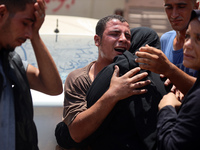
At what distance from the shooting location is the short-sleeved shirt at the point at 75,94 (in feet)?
6.44

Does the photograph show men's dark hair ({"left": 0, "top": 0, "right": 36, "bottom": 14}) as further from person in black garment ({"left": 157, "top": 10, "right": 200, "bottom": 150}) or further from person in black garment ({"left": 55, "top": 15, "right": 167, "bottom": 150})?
person in black garment ({"left": 157, "top": 10, "right": 200, "bottom": 150})

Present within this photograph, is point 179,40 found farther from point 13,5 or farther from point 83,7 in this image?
point 83,7

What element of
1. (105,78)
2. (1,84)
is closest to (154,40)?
(105,78)

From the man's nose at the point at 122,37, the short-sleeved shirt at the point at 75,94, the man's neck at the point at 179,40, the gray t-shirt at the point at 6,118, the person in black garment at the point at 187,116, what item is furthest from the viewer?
the man's neck at the point at 179,40

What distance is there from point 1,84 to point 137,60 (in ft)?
2.54

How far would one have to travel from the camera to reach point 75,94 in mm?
2031

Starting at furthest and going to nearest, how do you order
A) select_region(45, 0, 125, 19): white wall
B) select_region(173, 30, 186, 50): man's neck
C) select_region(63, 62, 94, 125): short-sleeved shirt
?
1. select_region(45, 0, 125, 19): white wall
2. select_region(173, 30, 186, 50): man's neck
3. select_region(63, 62, 94, 125): short-sleeved shirt

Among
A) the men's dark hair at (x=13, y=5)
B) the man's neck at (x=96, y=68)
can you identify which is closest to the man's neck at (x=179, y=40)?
the man's neck at (x=96, y=68)

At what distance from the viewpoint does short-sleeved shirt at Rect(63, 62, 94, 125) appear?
1.96m

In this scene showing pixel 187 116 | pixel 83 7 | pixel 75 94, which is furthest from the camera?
pixel 83 7

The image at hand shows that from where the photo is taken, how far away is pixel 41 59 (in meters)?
1.73

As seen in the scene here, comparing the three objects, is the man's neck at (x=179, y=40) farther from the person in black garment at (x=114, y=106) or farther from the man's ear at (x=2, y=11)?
the man's ear at (x=2, y=11)

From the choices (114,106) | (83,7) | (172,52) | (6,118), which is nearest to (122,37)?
(172,52)

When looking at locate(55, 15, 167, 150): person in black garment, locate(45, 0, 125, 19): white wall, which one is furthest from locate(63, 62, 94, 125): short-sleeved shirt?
locate(45, 0, 125, 19): white wall
